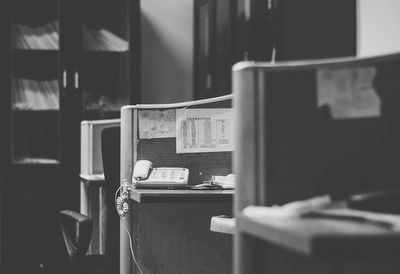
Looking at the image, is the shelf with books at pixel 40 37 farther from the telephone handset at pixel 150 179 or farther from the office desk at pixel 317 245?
the office desk at pixel 317 245

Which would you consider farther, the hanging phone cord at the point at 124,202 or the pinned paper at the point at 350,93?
the hanging phone cord at the point at 124,202

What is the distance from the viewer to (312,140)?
126 cm

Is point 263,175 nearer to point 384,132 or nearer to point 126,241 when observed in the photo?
point 384,132

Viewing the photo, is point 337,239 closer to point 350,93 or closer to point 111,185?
point 350,93

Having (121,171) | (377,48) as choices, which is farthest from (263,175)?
(377,48)

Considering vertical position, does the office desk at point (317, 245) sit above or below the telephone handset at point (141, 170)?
below

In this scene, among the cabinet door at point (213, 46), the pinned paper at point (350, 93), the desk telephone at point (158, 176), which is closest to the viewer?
the pinned paper at point (350, 93)

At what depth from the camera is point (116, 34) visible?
413 cm

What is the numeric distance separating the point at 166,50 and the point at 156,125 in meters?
2.27

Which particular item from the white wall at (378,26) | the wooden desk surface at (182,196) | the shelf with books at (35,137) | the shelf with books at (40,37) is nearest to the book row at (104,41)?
the shelf with books at (40,37)

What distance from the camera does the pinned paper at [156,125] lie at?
7.59 ft

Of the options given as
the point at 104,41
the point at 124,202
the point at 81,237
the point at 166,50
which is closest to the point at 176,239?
the point at 124,202

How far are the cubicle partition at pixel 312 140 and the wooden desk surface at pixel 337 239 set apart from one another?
0.17 m

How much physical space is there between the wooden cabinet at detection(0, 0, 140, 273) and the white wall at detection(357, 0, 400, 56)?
1.72 m
